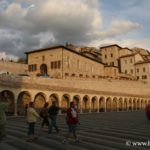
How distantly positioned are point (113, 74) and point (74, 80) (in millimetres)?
29084

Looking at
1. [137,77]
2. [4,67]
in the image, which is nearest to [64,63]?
[4,67]

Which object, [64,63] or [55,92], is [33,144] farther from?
[64,63]

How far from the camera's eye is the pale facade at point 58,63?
56.9 m

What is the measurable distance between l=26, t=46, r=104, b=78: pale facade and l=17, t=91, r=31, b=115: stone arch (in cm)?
1338

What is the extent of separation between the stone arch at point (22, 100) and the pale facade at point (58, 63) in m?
13.4

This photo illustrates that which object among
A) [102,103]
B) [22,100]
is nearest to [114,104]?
[102,103]

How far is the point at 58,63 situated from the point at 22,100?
17.7 metres

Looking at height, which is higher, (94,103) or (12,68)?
(12,68)

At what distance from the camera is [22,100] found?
40875 millimetres

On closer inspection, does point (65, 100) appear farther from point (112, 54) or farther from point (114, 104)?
point (112, 54)

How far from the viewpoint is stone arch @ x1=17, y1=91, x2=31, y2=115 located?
4003 cm

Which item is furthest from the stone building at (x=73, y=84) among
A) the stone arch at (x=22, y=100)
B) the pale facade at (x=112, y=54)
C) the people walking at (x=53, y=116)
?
the people walking at (x=53, y=116)

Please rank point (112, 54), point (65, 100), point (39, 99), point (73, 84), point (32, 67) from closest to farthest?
1. point (39, 99)
2. point (65, 100)
3. point (73, 84)
4. point (32, 67)
5. point (112, 54)

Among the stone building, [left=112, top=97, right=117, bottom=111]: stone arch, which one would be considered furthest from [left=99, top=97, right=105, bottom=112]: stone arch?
[left=112, top=97, right=117, bottom=111]: stone arch
